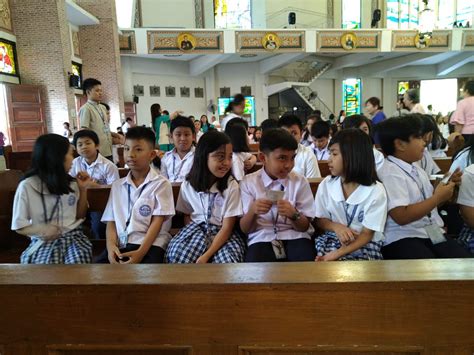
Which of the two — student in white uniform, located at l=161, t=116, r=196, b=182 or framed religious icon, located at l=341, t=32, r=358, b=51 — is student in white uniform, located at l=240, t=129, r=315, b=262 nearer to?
student in white uniform, located at l=161, t=116, r=196, b=182

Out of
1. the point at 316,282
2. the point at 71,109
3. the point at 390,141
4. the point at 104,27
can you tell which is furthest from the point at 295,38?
the point at 316,282

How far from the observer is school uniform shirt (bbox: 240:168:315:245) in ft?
6.57

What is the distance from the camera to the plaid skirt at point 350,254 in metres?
1.81

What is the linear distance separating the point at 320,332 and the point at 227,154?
131 centimetres

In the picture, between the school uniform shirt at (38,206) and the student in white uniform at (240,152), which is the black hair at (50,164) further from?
the student in white uniform at (240,152)

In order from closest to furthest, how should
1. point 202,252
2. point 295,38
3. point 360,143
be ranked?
1. point 360,143
2. point 202,252
3. point 295,38

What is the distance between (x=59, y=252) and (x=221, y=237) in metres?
0.89

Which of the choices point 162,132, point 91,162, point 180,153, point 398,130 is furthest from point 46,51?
point 398,130

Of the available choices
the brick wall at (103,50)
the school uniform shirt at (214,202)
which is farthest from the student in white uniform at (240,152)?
the brick wall at (103,50)

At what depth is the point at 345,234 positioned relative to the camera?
1.77 metres

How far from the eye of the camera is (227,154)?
6.72ft

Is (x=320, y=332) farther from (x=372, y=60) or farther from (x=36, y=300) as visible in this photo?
(x=372, y=60)

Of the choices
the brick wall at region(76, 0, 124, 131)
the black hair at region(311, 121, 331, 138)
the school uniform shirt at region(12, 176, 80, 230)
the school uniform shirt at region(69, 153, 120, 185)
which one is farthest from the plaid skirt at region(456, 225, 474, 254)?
the brick wall at region(76, 0, 124, 131)

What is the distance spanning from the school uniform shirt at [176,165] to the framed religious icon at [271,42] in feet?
37.6
